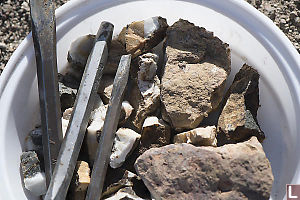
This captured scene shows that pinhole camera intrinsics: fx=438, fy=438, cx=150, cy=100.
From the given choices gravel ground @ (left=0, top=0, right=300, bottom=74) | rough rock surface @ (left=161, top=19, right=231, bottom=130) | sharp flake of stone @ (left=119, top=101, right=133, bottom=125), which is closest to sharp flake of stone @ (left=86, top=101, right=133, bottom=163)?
sharp flake of stone @ (left=119, top=101, right=133, bottom=125)

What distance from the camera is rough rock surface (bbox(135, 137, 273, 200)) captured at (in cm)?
107

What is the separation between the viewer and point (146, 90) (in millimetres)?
1304

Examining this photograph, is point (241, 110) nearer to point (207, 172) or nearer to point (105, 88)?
point (207, 172)

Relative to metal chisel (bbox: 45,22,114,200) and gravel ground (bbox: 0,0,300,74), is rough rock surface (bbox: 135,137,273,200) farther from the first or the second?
gravel ground (bbox: 0,0,300,74)

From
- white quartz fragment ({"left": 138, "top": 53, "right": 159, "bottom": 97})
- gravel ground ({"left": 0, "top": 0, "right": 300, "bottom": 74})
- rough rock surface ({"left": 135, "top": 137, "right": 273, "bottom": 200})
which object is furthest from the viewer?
gravel ground ({"left": 0, "top": 0, "right": 300, "bottom": 74})

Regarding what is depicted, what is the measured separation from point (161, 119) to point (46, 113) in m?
0.33

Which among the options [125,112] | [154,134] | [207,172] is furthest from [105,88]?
[207,172]

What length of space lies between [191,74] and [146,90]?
142mm

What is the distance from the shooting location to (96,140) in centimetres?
126

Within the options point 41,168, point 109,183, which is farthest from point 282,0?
point 41,168

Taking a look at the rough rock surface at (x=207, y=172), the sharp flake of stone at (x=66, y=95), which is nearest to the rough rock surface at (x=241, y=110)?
the rough rock surface at (x=207, y=172)

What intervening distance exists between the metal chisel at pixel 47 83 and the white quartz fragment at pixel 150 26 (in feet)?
0.92

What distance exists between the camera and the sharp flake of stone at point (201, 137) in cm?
121

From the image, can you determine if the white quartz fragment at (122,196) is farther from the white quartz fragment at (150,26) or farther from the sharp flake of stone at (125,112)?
the white quartz fragment at (150,26)
